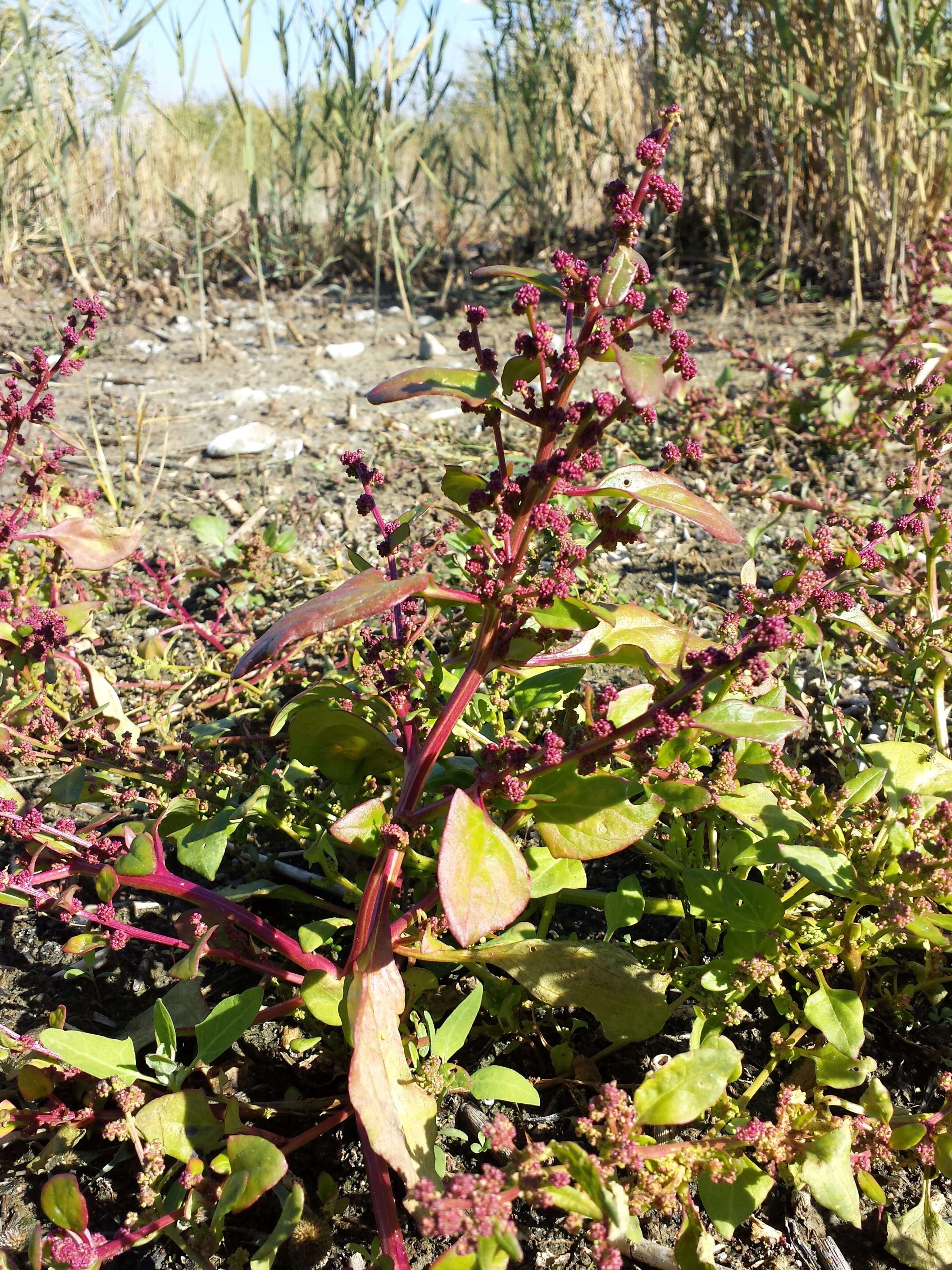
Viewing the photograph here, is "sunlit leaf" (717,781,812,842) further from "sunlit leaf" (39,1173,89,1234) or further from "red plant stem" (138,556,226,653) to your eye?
"red plant stem" (138,556,226,653)

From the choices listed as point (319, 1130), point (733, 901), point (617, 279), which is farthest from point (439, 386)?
point (319, 1130)

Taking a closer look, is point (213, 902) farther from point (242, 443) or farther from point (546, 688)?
point (242, 443)

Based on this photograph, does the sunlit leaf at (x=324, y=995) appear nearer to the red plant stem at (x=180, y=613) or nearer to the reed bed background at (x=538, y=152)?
the red plant stem at (x=180, y=613)

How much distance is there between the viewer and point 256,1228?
133 centimetres

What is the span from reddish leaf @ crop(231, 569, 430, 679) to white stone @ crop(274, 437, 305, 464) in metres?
2.55

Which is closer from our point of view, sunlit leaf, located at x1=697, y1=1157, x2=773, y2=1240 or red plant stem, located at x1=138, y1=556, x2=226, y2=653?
sunlit leaf, located at x1=697, y1=1157, x2=773, y2=1240

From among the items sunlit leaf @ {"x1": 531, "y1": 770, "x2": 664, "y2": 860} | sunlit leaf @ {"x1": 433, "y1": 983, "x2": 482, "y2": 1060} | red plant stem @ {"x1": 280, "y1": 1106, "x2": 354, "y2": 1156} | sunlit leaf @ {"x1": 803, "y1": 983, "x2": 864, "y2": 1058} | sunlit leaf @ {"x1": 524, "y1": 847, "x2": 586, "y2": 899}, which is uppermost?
sunlit leaf @ {"x1": 531, "y1": 770, "x2": 664, "y2": 860}

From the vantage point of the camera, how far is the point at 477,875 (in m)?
1.14

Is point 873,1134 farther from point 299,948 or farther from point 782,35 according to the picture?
point 782,35

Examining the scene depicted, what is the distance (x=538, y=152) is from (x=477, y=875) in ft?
16.9

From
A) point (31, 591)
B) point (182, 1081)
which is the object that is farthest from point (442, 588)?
point (31, 591)

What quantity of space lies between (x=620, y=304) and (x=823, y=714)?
1.05m

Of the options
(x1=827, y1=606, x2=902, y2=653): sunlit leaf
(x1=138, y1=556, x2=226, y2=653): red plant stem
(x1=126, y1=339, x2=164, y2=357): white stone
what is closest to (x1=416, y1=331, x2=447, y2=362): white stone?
(x1=126, y1=339, x2=164, y2=357): white stone

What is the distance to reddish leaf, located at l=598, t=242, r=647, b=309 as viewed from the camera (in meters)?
1.20
